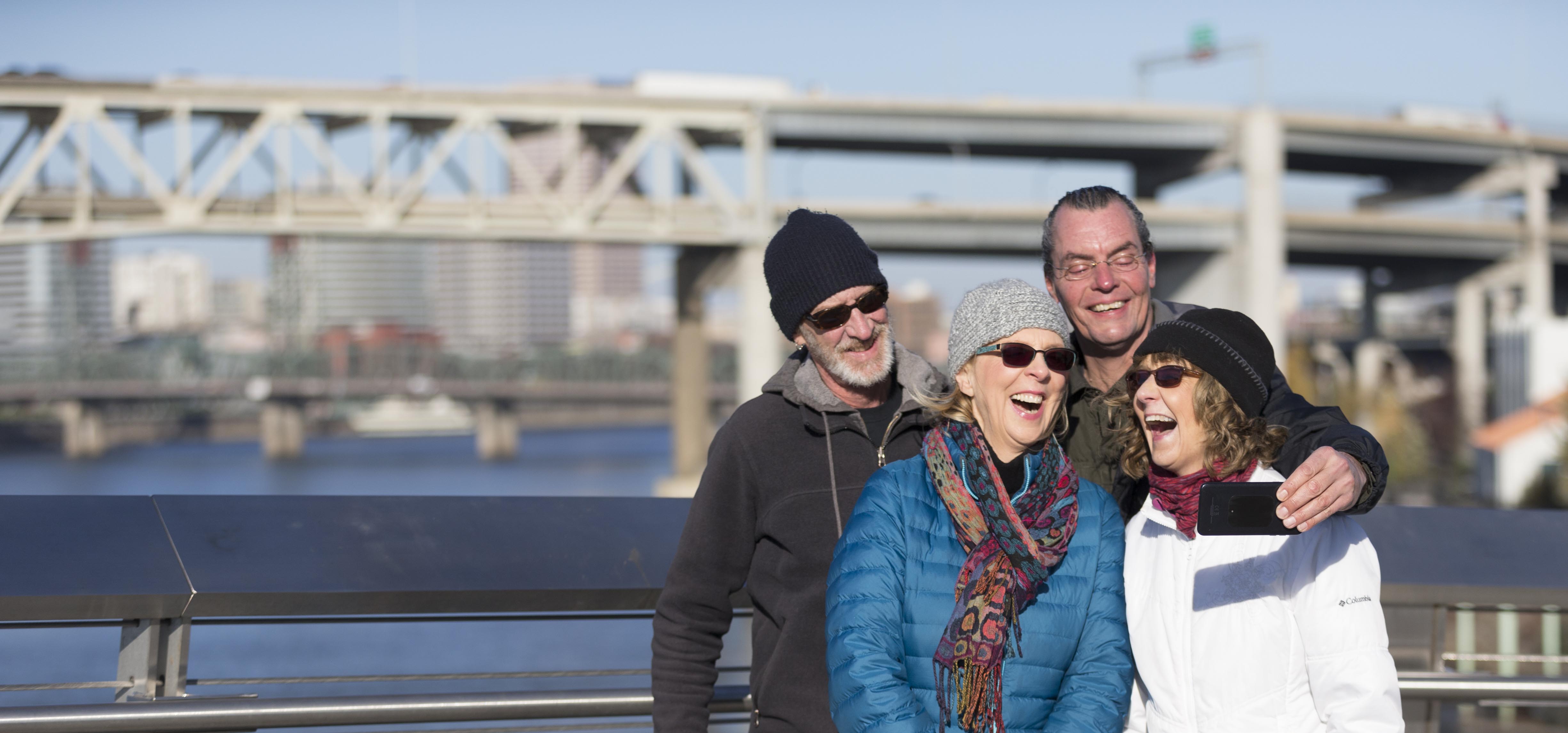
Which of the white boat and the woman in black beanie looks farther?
the white boat

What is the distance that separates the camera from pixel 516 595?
3240 millimetres

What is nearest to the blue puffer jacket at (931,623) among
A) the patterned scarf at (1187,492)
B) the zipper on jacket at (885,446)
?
the patterned scarf at (1187,492)

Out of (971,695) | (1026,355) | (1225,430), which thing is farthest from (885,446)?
(1225,430)

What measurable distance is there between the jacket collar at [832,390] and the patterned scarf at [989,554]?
33 cm

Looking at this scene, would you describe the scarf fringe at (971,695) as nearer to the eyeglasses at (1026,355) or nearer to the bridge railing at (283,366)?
the eyeglasses at (1026,355)

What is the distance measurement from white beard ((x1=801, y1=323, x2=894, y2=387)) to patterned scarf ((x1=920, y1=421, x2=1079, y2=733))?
0.36m


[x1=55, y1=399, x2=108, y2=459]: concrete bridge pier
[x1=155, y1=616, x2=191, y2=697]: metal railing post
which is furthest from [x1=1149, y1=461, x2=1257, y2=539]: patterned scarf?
[x1=55, y1=399, x2=108, y2=459]: concrete bridge pier

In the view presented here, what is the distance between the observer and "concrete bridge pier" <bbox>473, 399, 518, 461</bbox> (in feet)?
329

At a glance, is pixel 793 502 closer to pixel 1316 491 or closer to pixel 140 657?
pixel 1316 491

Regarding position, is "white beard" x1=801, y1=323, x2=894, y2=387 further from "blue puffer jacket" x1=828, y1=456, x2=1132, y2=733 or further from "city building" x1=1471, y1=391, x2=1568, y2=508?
"city building" x1=1471, y1=391, x2=1568, y2=508

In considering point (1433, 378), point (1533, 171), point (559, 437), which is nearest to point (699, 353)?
point (1533, 171)

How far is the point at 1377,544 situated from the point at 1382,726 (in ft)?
4.59

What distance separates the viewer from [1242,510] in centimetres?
239

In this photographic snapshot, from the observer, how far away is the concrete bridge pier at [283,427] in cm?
10088
